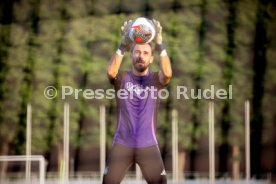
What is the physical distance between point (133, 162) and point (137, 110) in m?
0.25

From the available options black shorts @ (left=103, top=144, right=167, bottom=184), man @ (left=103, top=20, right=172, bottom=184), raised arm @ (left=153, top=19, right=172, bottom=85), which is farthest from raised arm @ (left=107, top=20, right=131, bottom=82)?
black shorts @ (left=103, top=144, right=167, bottom=184)

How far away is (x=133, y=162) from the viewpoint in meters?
2.92

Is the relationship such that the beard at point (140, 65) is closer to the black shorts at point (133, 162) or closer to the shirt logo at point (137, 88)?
the shirt logo at point (137, 88)

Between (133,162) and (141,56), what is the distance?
501 mm

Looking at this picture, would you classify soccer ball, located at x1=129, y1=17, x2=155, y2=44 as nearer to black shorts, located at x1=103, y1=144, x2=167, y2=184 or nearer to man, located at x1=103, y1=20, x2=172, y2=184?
man, located at x1=103, y1=20, x2=172, y2=184

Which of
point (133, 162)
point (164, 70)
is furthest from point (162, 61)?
point (133, 162)

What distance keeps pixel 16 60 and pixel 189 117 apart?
3.52ft

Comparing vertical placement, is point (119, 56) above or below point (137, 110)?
above

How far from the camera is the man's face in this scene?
2.97 m

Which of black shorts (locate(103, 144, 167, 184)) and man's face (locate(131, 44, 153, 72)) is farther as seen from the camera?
man's face (locate(131, 44, 153, 72))

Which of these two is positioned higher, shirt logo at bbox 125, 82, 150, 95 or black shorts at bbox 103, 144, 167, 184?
shirt logo at bbox 125, 82, 150, 95

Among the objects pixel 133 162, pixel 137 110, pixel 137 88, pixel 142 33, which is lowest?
pixel 133 162

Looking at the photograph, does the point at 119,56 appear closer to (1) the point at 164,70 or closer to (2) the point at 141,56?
(2) the point at 141,56

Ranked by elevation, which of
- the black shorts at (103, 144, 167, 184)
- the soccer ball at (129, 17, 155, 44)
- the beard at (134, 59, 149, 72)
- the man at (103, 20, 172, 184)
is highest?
the soccer ball at (129, 17, 155, 44)
